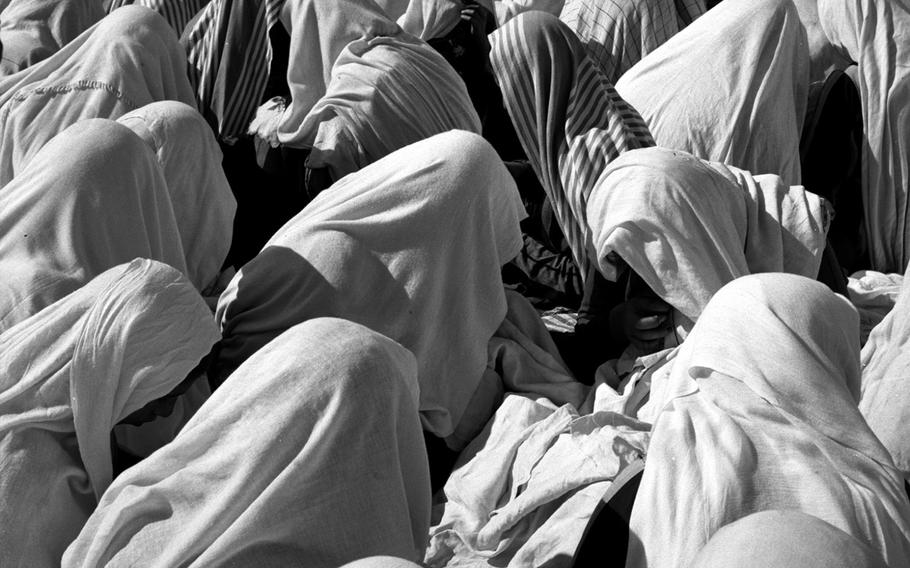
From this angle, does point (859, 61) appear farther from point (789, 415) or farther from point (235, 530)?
point (235, 530)

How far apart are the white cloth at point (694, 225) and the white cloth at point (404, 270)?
35 cm

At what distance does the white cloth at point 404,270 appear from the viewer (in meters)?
5.70

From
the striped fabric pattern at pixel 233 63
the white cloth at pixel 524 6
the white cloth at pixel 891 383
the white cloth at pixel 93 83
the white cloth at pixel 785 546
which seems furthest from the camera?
the white cloth at pixel 524 6

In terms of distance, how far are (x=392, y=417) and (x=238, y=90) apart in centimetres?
366

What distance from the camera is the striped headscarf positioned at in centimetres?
660

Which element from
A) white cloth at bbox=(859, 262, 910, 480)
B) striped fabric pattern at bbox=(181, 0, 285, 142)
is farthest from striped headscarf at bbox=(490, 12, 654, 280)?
white cloth at bbox=(859, 262, 910, 480)

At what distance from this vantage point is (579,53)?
6742 mm

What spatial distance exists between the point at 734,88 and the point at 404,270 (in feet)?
5.59

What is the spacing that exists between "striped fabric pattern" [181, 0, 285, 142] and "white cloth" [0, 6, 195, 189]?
483 mm

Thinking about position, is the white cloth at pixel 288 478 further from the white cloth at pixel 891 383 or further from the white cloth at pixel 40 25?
the white cloth at pixel 40 25

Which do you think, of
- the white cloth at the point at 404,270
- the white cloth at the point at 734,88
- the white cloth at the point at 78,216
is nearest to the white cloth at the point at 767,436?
the white cloth at the point at 404,270

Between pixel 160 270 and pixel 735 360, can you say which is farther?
pixel 160 270

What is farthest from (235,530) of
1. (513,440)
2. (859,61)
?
(859,61)

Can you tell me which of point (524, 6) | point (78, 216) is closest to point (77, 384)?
point (78, 216)
